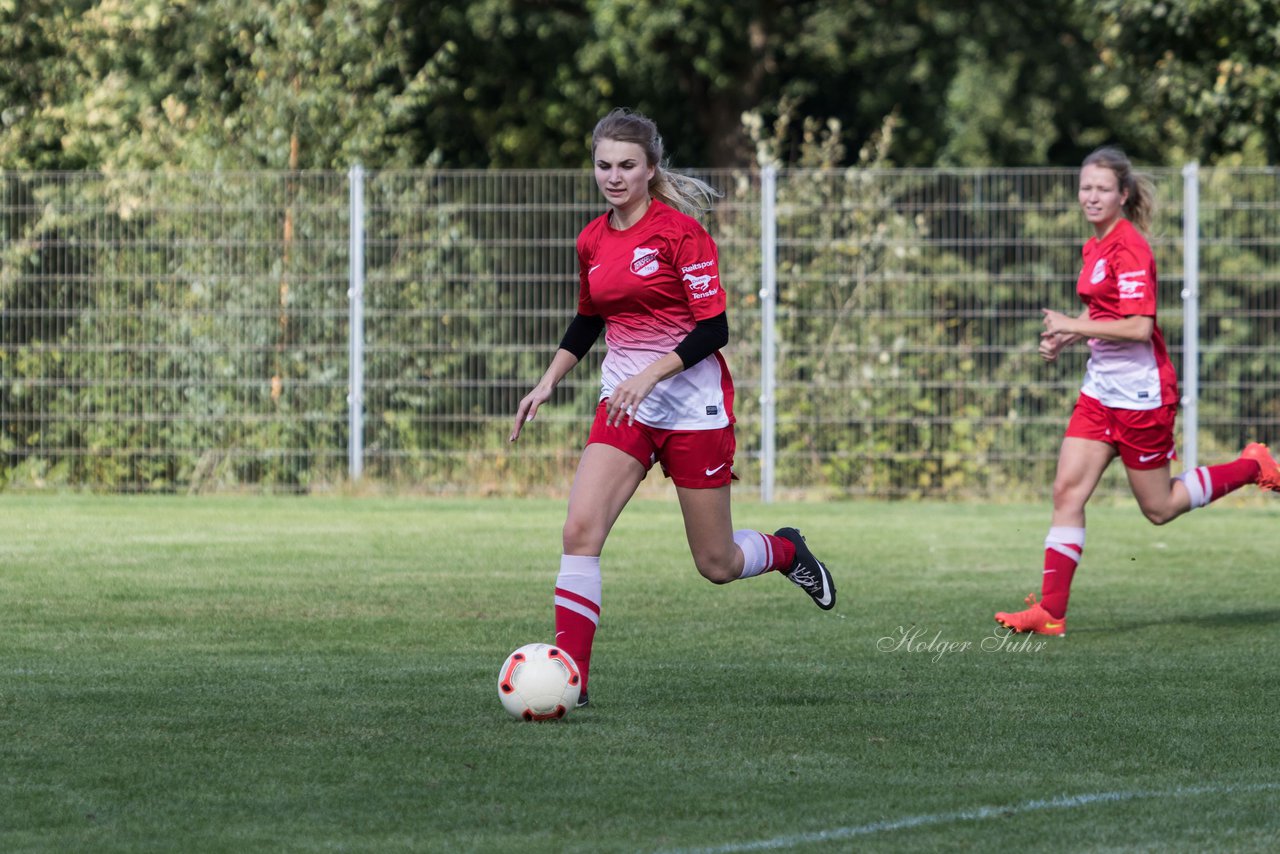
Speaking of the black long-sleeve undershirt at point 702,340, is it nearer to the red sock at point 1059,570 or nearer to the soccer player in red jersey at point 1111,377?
the soccer player in red jersey at point 1111,377

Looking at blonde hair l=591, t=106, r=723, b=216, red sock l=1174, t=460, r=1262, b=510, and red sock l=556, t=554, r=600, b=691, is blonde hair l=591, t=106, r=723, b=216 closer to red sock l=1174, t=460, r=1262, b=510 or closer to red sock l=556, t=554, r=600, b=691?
red sock l=556, t=554, r=600, b=691

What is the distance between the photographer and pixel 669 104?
27.8m

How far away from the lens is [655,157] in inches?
261

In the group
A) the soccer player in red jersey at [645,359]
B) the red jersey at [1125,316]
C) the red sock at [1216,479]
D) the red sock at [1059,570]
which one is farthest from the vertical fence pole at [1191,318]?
the soccer player in red jersey at [645,359]

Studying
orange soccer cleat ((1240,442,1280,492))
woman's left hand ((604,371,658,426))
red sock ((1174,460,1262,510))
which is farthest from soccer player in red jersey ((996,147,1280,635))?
woman's left hand ((604,371,658,426))

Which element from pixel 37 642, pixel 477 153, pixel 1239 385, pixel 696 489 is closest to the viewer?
pixel 696 489

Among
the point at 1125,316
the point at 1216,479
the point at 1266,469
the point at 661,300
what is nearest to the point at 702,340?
the point at 661,300

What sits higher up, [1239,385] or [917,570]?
[1239,385]

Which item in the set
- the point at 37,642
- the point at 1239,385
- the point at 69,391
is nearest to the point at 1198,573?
the point at 1239,385

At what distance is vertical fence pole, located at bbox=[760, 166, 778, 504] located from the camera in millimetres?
15773

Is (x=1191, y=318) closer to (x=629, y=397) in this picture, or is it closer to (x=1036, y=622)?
(x=1036, y=622)

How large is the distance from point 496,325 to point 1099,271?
817cm

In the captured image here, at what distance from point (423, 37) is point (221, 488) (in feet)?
39.5

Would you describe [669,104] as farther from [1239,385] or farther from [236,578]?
[236,578]
